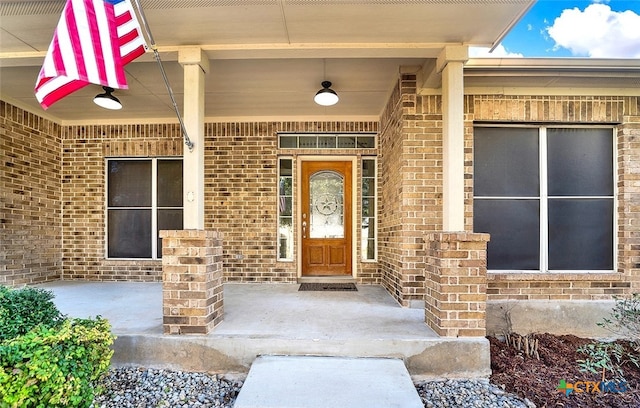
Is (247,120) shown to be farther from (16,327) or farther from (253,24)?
(16,327)

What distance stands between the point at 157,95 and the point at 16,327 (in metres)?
3.43

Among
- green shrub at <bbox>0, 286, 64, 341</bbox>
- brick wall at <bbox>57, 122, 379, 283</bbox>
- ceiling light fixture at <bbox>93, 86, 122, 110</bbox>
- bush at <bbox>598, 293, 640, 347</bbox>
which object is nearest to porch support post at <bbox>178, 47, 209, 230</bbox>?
green shrub at <bbox>0, 286, 64, 341</bbox>

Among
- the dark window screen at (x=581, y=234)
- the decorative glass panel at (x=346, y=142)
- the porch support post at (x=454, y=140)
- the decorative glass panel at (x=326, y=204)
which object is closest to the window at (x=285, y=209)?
the decorative glass panel at (x=326, y=204)

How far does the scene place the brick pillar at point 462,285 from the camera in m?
2.93

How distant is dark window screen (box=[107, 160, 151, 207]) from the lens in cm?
590

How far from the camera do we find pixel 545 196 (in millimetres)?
4230

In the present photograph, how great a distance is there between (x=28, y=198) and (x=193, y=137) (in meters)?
3.93

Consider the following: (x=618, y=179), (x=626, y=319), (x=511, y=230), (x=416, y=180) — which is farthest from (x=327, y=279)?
(x=618, y=179)

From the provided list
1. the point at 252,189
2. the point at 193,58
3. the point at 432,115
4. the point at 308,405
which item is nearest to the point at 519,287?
the point at 432,115

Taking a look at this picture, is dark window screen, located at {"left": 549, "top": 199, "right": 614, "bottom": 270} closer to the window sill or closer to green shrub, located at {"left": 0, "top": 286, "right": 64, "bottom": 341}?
the window sill

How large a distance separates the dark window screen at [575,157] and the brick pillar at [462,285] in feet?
6.79

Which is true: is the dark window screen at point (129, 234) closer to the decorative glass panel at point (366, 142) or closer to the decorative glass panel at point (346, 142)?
the decorative glass panel at point (346, 142)

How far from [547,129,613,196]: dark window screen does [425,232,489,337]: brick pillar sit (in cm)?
207

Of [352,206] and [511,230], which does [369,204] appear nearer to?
[352,206]
